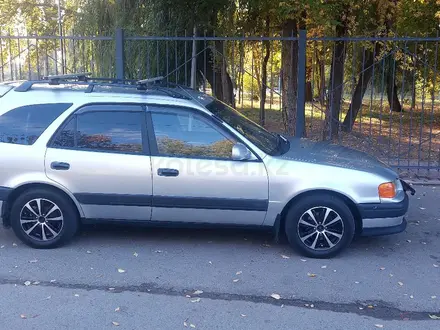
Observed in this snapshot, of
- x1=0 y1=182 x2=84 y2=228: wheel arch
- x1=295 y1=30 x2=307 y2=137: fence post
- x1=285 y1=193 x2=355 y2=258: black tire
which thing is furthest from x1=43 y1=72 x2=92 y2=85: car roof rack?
x1=295 y1=30 x2=307 y2=137: fence post

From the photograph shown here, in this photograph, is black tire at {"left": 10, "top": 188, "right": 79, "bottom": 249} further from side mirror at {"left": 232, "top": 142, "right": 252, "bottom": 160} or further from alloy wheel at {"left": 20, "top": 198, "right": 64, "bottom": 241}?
side mirror at {"left": 232, "top": 142, "right": 252, "bottom": 160}

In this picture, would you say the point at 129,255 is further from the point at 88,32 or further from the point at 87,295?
the point at 88,32

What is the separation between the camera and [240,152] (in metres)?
5.03

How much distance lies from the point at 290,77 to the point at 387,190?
701 centimetres

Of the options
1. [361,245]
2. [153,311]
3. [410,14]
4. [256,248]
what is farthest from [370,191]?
[410,14]

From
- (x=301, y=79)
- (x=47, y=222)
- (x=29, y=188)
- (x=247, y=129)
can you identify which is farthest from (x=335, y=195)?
(x=301, y=79)

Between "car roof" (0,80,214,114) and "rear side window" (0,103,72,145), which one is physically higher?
"car roof" (0,80,214,114)

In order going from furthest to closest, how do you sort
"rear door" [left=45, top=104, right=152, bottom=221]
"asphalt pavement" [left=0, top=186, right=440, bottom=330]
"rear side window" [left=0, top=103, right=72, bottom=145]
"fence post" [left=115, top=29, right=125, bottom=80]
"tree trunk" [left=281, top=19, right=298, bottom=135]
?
"tree trunk" [left=281, top=19, right=298, bottom=135]
"fence post" [left=115, top=29, right=125, bottom=80]
"rear side window" [left=0, top=103, right=72, bottom=145]
"rear door" [left=45, top=104, right=152, bottom=221]
"asphalt pavement" [left=0, top=186, right=440, bottom=330]

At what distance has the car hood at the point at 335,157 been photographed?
16.9 ft

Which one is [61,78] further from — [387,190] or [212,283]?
[387,190]

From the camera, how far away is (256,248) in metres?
5.43

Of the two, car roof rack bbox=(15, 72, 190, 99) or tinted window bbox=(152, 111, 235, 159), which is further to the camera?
car roof rack bbox=(15, 72, 190, 99)

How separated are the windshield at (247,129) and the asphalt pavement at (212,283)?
1.04m

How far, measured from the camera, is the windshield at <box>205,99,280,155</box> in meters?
5.33
